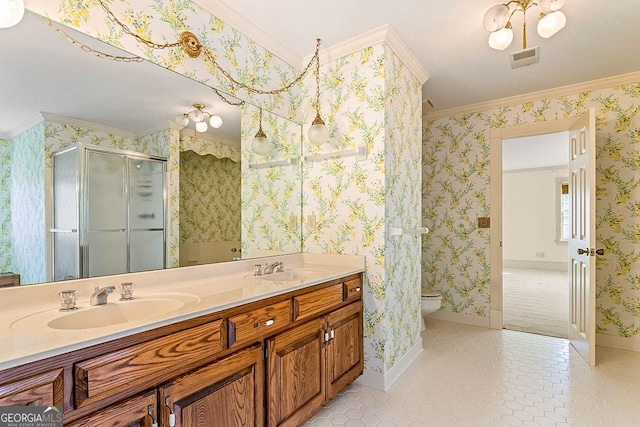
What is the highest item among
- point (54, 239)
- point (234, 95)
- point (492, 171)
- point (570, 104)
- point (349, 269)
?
point (570, 104)

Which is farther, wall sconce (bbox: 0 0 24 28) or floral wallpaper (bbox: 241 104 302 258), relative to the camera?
floral wallpaper (bbox: 241 104 302 258)

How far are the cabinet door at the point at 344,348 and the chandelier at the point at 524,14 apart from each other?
181 cm

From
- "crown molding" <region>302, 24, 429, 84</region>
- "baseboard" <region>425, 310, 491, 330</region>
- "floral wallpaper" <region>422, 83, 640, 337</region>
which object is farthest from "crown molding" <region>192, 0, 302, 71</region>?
"baseboard" <region>425, 310, 491, 330</region>

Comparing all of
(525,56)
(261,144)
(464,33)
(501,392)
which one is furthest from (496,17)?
(501,392)

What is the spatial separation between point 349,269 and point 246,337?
3.12 feet

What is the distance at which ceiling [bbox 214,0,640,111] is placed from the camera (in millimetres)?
1900

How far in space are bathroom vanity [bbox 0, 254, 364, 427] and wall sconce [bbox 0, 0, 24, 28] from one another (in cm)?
104

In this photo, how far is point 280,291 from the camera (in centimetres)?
153

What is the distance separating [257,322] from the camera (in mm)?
1406

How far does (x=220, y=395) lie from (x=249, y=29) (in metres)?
2.05

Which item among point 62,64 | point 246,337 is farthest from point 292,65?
point 246,337

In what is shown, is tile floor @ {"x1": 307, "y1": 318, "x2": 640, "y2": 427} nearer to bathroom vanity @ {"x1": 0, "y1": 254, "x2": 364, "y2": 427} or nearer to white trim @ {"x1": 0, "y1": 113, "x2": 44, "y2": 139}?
bathroom vanity @ {"x1": 0, "y1": 254, "x2": 364, "y2": 427}

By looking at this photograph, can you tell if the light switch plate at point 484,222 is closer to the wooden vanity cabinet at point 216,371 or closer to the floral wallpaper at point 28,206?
the wooden vanity cabinet at point 216,371

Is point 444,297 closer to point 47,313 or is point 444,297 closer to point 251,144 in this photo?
point 251,144
